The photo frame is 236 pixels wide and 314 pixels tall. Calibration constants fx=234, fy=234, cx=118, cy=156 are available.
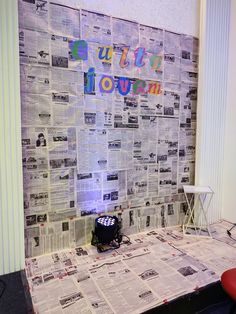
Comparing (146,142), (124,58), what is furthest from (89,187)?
(124,58)

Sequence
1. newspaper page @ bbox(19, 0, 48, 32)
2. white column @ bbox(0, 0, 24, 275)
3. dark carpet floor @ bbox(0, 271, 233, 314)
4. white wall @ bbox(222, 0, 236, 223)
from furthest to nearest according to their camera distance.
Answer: white wall @ bbox(222, 0, 236, 223) → newspaper page @ bbox(19, 0, 48, 32) → white column @ bbox(0, 0, 24, 275) → dark carpet floor @ bbox(0, 271, 233, 314)

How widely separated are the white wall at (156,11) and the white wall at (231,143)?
1.12ft

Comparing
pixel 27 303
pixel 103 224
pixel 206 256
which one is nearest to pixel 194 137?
pixel 206 256

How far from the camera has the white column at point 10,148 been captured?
118cm

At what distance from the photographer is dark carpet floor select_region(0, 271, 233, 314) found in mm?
1042

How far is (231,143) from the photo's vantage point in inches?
77.6

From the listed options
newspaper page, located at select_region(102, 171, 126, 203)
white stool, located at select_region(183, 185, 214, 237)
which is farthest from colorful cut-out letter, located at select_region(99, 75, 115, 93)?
white stool, located at select_region(183, 185, 214, 237)

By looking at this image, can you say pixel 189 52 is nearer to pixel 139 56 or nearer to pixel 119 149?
pixel 139 56

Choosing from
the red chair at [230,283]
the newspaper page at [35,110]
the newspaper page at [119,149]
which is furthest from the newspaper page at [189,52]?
the red chair at [230,283]

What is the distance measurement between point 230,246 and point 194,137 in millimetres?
845

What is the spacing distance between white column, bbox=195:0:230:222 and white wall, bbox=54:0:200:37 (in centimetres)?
8

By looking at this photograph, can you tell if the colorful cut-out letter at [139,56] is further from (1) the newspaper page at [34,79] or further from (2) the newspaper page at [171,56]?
(1) the newspaper page at [34,79]

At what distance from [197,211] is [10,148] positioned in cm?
146

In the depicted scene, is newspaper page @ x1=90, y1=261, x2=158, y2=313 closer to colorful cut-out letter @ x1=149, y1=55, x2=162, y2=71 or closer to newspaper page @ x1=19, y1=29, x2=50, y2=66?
newspaper page @ x1=19, y1=29, x2=50, y2=66
